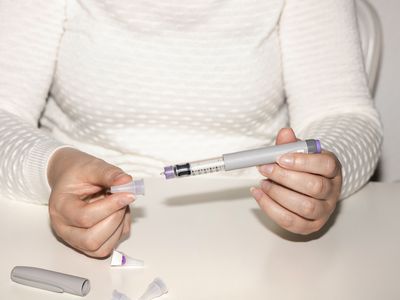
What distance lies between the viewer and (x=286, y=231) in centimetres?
75

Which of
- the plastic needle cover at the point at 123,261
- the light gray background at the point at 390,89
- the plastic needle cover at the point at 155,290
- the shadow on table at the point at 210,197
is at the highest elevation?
the plastic needle cover at the point at 155,290

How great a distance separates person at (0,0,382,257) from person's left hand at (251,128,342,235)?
0.13 meters

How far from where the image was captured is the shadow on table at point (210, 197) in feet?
2.63

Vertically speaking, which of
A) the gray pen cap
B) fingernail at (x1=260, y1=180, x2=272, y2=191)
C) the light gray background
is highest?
fingernail at (x1=260, y1=180, x2=272, y2=191)

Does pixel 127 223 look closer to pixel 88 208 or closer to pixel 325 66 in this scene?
Result: pixel 88 208

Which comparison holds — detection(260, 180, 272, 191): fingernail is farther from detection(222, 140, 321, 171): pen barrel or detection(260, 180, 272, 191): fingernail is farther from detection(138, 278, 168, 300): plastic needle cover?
detection(138, 278, 168, 300): plastic needle cover

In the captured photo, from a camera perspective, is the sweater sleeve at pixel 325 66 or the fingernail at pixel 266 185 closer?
the fingernail at pixel 266 185

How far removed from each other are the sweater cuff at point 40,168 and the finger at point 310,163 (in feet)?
1.00

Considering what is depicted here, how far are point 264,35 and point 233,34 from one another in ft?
0.16

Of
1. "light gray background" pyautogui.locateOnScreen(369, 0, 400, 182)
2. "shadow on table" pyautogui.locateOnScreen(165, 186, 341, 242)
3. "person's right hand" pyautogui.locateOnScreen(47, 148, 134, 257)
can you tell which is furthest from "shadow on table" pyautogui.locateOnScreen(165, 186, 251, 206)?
"light gray background" pyautogui.locateOnScreen(369, 0, 400, 182)

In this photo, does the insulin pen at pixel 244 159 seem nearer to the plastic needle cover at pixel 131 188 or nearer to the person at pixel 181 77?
the plastic needle cover at pixel 131 188

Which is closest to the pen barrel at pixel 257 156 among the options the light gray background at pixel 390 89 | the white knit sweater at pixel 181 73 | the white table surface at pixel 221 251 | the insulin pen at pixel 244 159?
the insulin pen at pixel 244 159

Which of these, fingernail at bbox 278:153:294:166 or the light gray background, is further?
the light gray background

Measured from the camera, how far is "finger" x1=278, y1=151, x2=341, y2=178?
0.66 metres
